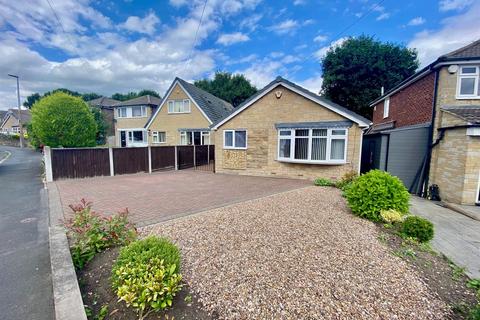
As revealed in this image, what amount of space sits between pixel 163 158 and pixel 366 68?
24986 millimetres

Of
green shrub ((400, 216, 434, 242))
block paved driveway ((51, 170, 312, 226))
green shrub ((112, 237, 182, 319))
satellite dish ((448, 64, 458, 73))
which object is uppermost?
satellite dish ((448, 64, 458, 73))

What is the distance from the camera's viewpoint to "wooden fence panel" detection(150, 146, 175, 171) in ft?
45.5

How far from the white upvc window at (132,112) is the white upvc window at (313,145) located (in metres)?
21.2

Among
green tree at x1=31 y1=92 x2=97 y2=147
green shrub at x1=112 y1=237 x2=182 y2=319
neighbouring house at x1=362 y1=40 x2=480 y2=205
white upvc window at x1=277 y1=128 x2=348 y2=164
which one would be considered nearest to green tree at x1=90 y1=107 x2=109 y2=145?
green tree at x1=31 y1=92 x2=97 y2=147

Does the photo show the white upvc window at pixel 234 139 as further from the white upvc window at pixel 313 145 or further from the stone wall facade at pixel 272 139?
the white upvc window at pixel 313 145

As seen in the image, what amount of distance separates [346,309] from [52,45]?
16139 mm

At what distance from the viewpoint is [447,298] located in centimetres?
270

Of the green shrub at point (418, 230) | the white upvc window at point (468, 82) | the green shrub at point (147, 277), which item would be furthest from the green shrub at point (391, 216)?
the white upvc window at point (468, 82)

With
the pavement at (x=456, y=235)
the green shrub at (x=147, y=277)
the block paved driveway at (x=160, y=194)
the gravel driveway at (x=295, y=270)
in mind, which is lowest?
the pavement at (x=456, y=235)

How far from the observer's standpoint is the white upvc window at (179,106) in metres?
20.8

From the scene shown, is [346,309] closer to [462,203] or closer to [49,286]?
[49,286]

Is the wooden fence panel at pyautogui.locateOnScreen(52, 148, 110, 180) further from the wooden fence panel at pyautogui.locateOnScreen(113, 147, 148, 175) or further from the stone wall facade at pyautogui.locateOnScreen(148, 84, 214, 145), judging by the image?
the stone wall facade at pyautogui.locateOnScreen(148, 84, 214, 145)

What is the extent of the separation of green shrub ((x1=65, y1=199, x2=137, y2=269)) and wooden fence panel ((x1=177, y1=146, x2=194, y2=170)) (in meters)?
11.6

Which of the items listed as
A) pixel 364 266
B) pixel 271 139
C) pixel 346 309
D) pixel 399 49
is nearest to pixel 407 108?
pixel 271 139
